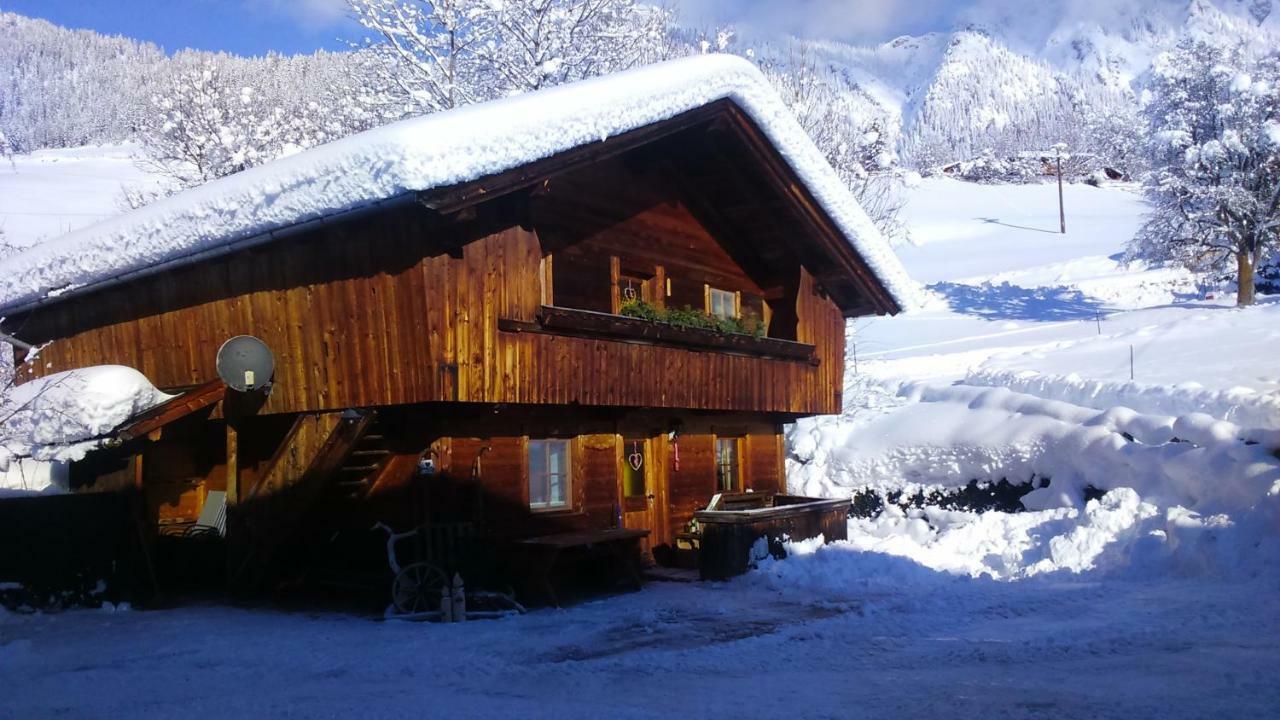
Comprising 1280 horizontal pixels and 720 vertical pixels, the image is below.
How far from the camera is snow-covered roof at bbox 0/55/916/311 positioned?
34.2 feet

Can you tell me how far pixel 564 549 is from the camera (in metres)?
12.5

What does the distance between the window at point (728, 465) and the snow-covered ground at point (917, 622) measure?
2.60 metres

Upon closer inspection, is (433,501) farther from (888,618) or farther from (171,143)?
(171,143)

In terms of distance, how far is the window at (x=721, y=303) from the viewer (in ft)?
54.4

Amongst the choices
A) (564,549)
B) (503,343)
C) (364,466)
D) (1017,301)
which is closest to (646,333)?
(503,343)

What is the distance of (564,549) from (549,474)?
1446 mm

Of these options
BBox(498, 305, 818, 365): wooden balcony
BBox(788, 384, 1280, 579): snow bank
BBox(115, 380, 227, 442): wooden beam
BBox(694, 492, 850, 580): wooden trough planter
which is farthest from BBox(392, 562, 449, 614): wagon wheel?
BBox(788, 384, 1280, 579): snow bank

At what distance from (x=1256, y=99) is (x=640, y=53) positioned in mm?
23190

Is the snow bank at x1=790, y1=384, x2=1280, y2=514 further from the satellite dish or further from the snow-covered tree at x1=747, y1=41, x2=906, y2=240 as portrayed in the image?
the satellite dish

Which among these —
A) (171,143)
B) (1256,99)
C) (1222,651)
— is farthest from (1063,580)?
(171,143)

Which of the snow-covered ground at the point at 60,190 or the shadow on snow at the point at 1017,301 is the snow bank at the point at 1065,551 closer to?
the shadow on snow at the point at 1017,301

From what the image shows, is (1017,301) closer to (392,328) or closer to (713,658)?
(392,328)

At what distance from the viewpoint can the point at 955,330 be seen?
3891cm

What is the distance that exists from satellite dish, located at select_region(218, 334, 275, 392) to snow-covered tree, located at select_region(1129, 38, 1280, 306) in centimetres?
3359
